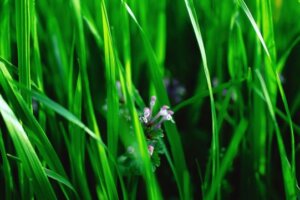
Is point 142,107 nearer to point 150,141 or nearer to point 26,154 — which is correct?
point 150,141

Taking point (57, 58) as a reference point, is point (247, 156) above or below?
below

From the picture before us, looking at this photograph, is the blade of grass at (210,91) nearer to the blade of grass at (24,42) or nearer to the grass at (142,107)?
the grass at (142,107)

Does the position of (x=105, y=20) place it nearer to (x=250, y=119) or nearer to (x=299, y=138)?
(x=250, y=119)

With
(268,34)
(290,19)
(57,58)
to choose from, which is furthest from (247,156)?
(290,19)

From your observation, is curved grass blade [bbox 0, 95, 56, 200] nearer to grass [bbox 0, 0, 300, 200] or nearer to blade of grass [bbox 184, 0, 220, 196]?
grass [bbox 0, 0, 300, 200]

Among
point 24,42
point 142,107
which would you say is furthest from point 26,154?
point 142,107

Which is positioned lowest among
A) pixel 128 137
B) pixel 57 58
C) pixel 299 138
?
pixel 299 138

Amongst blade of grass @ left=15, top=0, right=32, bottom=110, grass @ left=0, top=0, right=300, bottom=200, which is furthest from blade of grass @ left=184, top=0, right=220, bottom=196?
blade of grass @ left=15, top=0, right=32, bottom=110

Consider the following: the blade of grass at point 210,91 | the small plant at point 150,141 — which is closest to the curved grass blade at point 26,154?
the small plant at point 150,141
